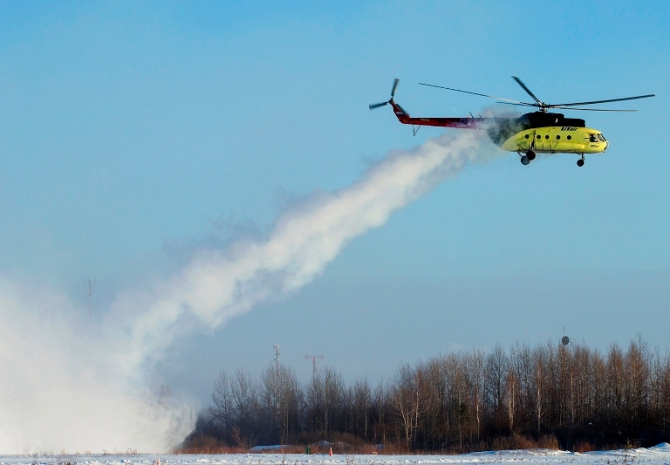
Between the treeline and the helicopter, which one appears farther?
the treeline

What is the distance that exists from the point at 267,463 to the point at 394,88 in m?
24.6

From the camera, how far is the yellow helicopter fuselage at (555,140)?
4328 cm

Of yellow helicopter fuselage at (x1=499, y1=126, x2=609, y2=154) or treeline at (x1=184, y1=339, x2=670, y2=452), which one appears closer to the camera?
yellow helicopter fuselage at (x1=499, y1=126, x2=609, y2=154)

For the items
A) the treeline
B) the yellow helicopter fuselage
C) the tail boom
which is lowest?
the treeline

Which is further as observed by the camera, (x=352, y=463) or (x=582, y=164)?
(x=582, y=164)

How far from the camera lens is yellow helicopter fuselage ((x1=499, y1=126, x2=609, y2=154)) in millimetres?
43281

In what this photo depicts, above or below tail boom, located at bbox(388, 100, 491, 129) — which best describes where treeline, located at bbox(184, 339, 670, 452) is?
below

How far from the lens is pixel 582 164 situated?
4466cm

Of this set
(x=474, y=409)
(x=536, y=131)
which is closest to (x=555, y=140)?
(x=536, y=131)

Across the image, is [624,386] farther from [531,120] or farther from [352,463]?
Result: [352,463]

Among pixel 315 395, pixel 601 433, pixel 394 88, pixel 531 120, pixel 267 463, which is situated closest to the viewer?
pixel 267 463

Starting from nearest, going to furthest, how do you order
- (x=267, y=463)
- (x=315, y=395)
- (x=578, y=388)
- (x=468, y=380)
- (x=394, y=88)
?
1. (x=267, y=463)
2. (x=394, y=88)
3. (x=578, y=388)
4. (x=468, y=380)
5. (x=315, y=395)

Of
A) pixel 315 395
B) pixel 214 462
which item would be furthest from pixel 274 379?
pixel 214 462

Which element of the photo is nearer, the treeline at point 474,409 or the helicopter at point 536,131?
the helicopter at point 536,131
